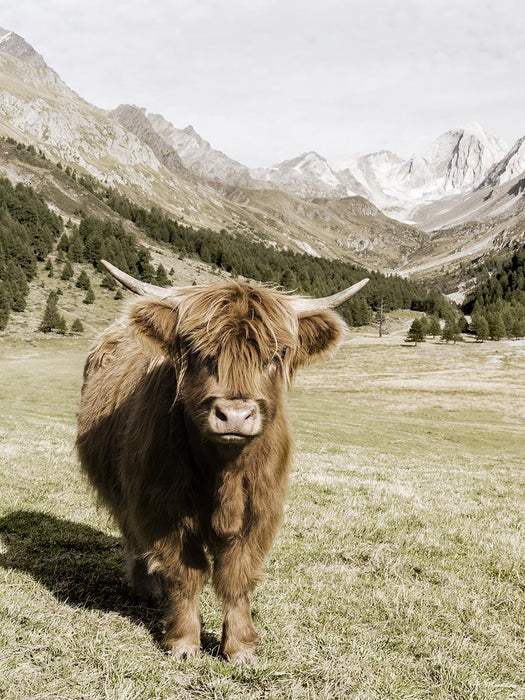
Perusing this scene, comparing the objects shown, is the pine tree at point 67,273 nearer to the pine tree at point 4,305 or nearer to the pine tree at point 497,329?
the pine tree at point 4,305

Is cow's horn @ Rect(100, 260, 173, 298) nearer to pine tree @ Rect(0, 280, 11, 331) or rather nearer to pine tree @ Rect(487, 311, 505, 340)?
pine tree @ Rect(0, 280, 11, 331)

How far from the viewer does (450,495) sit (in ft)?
36.8

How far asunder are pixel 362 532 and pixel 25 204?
14817 cm

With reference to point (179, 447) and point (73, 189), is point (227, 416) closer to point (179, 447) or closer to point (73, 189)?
point (179, 447)

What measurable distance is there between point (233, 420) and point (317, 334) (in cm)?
141

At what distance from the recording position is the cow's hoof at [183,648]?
13.9 ft

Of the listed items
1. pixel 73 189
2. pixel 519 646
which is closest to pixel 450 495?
pixel 519 646

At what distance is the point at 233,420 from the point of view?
348cm

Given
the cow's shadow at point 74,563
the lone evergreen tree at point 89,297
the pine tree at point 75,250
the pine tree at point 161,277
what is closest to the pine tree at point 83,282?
the lone evergreen tree at point 89,297

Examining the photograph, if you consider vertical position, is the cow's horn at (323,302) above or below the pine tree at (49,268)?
below

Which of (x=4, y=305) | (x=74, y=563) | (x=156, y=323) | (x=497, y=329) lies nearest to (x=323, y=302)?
(x=156, y=323)

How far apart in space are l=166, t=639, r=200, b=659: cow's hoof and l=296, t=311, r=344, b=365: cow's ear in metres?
2.70

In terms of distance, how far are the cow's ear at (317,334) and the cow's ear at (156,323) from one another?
1.16 metres

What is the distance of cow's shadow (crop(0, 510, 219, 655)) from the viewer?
5036 mm
